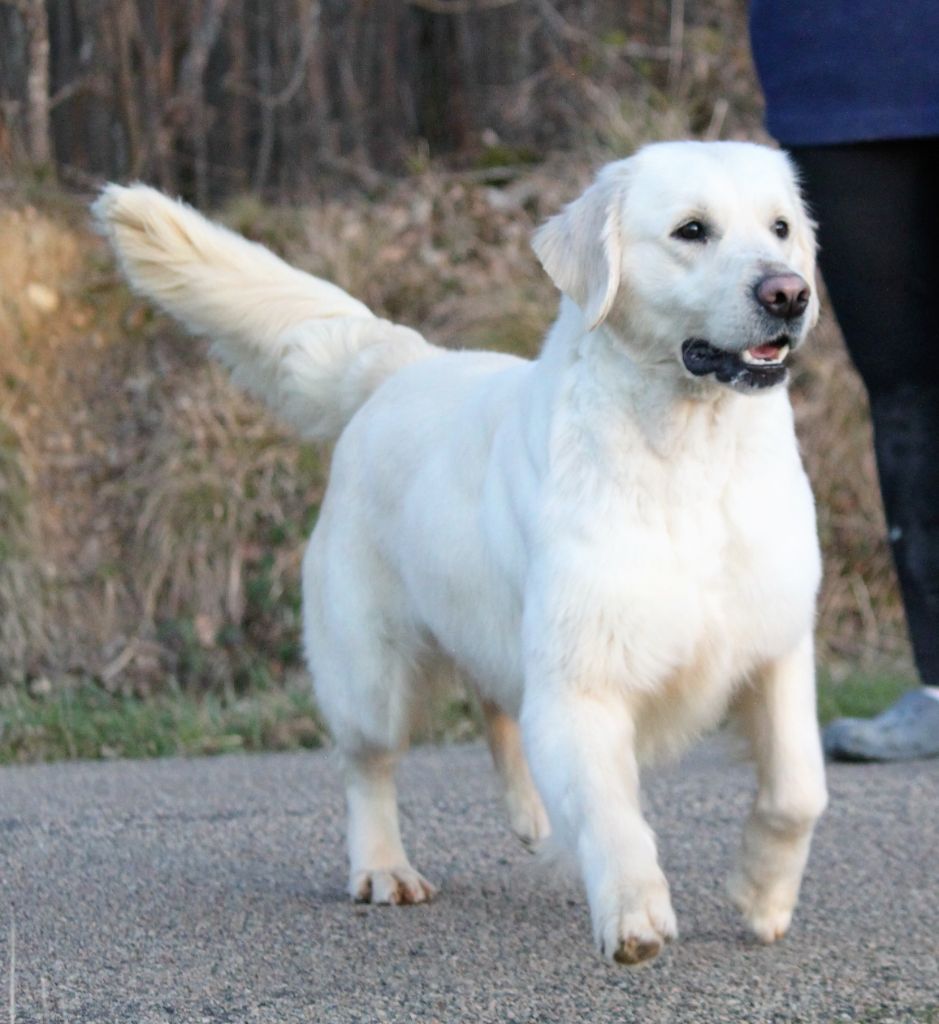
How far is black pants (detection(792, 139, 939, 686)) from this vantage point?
4656mm

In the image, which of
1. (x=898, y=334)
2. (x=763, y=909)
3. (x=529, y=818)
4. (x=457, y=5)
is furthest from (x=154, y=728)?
(x=457, y=5)

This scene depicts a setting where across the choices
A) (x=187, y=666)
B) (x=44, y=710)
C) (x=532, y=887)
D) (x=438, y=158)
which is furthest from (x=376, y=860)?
(x=438, y=158)

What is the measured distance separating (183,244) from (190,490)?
3.33 m

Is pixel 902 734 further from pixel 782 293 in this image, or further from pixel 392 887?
pixel 782 293

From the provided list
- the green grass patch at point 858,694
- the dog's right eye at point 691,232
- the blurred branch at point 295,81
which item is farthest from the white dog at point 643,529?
the blurred branch at point 295,81

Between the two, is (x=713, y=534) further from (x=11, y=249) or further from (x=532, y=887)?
(x=11, y=249)

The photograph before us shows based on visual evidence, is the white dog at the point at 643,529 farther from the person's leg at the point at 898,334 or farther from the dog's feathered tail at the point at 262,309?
the person's leg at the point at 898,334

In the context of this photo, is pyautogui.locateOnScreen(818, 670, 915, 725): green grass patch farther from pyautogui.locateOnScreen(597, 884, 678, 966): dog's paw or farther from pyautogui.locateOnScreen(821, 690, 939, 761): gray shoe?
pyautogui.locateOnScreen(597, 884, 678, 966): dog's paw

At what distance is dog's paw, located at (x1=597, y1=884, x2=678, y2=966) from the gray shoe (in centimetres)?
232

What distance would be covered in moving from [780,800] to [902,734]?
1.85 metres

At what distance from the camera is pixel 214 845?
4.23 metres

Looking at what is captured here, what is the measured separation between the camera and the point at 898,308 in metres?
4.71

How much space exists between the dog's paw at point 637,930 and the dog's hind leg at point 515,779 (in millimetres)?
1154

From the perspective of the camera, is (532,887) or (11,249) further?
(11,249)
